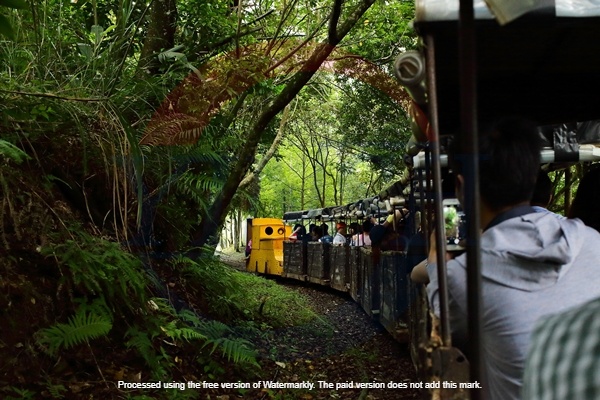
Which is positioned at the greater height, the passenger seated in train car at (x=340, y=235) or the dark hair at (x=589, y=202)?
the dark hair at (x=589, y=202)

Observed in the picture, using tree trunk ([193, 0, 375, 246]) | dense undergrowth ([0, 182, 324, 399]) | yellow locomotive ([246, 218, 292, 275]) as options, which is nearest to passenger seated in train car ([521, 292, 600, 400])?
dense undergrowth ([0, 182, 324, 399])

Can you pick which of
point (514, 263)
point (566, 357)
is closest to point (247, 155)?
point (514, 263)

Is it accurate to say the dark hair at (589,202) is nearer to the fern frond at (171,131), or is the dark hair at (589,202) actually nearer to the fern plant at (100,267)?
the fern plant at (100,267)

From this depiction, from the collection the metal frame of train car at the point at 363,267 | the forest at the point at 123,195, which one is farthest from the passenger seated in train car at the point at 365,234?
the forest at the point at 123,195

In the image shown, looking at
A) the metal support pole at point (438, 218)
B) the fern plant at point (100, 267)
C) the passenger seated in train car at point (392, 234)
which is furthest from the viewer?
the passenger seated in train car at point (392, 234)

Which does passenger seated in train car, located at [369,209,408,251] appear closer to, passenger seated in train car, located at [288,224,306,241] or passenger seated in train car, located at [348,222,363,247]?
passenger seated in train car, located at [348,222,363,247]

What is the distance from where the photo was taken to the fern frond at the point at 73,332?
13.7 feet

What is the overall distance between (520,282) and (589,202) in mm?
1594

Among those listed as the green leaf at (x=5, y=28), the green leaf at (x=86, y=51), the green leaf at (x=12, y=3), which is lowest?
the green leaf at (x=5, y=28)

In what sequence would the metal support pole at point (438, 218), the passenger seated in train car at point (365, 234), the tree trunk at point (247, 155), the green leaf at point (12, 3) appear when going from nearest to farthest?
the green leaf at point (12, 3), the metal support pole at point (438, 218), the tree trunk at point (247, 155), the passenger seated in train car at point (365, 234)

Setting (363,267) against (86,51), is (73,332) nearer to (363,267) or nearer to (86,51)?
(86,51)

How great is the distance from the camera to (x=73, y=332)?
4.25 m

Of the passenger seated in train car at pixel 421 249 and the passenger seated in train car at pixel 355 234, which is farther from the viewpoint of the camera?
the passenger seated in train car at pixel 355 234

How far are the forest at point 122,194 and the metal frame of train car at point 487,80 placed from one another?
1.29 metres
